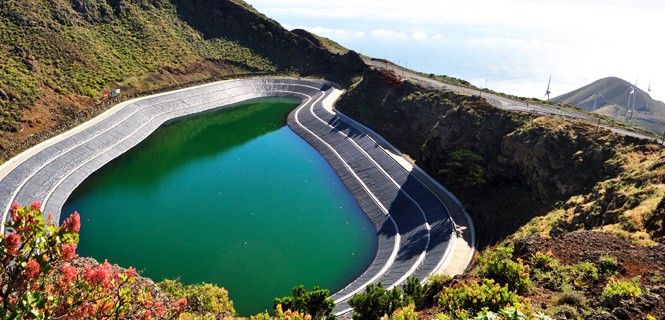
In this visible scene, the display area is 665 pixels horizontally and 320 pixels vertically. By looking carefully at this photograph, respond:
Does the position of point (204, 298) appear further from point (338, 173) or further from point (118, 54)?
point (118, 54)

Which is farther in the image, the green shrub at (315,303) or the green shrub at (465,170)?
the green shrub at (465,170)

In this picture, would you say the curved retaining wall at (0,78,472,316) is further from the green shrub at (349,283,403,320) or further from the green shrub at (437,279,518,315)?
the green shrub at (437,279,518,315)

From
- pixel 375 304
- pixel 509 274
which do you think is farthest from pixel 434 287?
pixel 509 274

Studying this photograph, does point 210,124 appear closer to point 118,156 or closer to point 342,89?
point 118,156

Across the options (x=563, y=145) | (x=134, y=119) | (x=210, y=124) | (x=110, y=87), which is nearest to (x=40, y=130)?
(x=134, y=119)

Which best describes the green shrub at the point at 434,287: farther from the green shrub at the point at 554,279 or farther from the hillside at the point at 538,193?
the green shrub at the point at 554,279

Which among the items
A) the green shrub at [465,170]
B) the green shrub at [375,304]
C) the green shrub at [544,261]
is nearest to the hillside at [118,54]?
the green shrub at [465,170]
